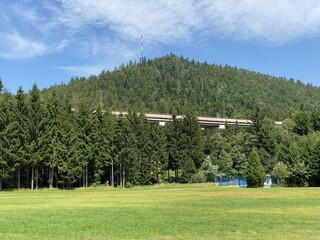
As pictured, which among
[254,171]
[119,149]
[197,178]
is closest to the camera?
[254,171]

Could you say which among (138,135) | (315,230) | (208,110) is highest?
(208,110)

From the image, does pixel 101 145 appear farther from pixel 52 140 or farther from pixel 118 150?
pixel 52 140

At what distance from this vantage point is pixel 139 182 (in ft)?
257

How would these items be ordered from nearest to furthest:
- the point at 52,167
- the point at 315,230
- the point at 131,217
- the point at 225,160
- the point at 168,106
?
1. the point at 315,230
2. the point at 131,217
3. the point at 52,167
4. the point at 225,160
5. the point at 168,106

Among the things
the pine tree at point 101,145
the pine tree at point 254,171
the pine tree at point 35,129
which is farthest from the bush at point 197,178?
the pine tree at point 35,129

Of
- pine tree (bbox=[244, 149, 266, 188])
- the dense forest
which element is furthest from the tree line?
pine tree (bbox=[244, 149, 266, 188])

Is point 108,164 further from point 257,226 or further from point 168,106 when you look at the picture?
point 168,106

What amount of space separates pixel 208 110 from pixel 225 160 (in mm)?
101382

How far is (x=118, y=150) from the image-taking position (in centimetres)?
7650

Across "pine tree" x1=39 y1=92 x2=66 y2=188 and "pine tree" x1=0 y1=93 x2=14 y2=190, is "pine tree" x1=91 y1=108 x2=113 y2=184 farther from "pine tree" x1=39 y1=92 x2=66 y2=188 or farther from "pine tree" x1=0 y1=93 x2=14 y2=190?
"pine tree" x1=0 y1=93 x2=14 y2=190

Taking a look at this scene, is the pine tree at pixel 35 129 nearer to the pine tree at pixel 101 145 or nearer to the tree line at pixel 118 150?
the tree line at pixel 118 150

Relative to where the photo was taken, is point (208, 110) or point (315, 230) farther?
point (208, 110)

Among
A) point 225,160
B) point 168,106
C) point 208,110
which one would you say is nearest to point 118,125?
point 225,160

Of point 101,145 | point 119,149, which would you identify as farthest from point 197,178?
point 101,145
